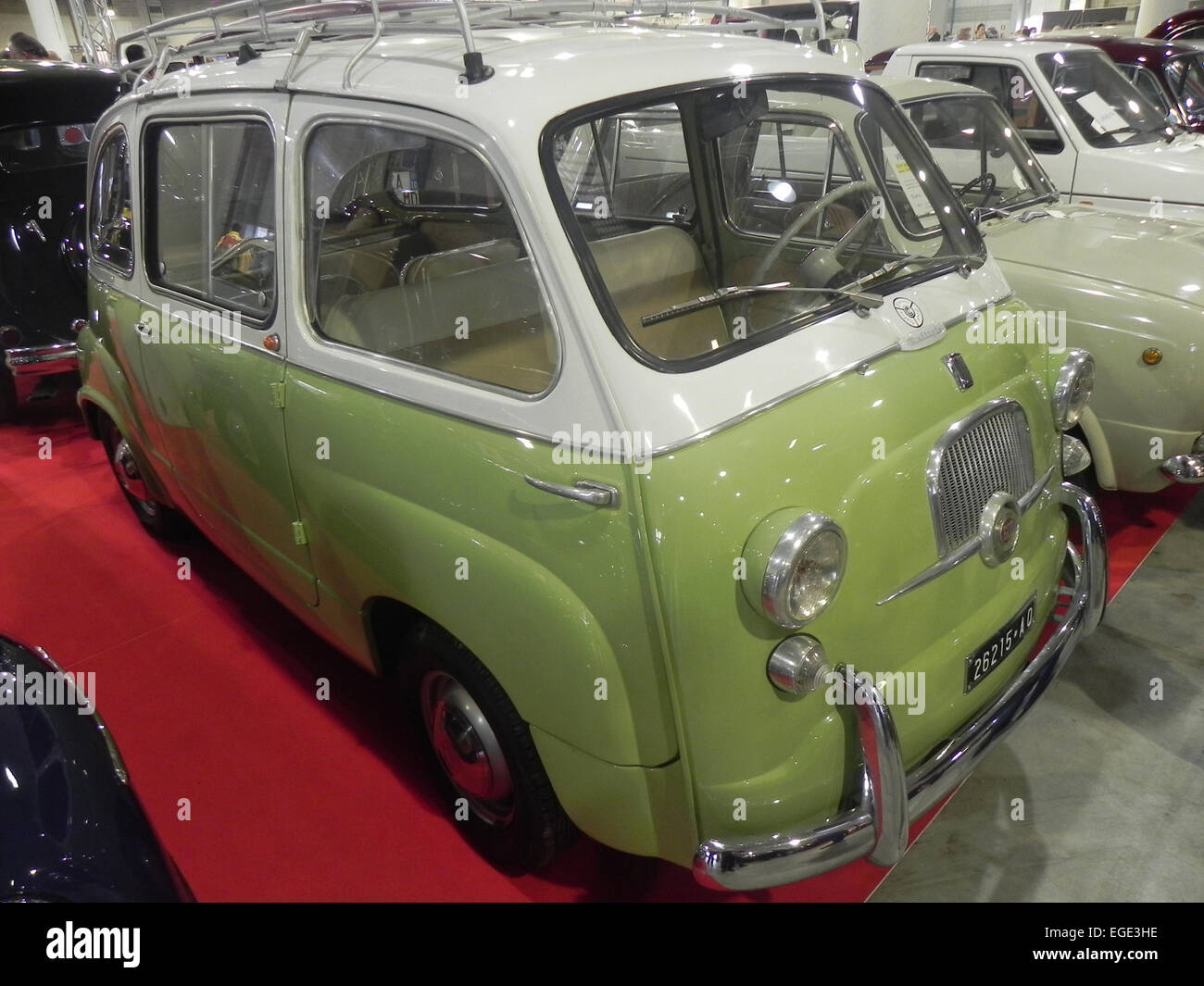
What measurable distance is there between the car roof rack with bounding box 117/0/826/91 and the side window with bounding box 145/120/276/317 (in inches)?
9.7

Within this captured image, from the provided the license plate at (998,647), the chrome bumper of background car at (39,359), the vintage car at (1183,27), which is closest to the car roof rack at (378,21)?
the license plate at (998,647)

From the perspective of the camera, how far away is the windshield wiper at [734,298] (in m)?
1.91

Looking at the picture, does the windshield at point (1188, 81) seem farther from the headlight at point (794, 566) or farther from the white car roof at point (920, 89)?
the headlight at point (794, 566)

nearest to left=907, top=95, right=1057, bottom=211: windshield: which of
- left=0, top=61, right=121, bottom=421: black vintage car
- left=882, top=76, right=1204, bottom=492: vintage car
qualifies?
left=882, top=76, right=1204, bottom=492: vintage car

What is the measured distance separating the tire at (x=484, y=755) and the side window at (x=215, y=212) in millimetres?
1015

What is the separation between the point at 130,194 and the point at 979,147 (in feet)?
12.6

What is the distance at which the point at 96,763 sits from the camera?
1.76 m

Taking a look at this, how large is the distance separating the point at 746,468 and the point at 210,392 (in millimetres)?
1682

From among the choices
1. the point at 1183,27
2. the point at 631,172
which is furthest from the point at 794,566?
the point at 1183,27

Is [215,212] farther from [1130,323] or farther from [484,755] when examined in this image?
[1130,323]

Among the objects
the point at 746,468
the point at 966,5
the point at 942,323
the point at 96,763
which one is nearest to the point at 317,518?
the point at 96,763
